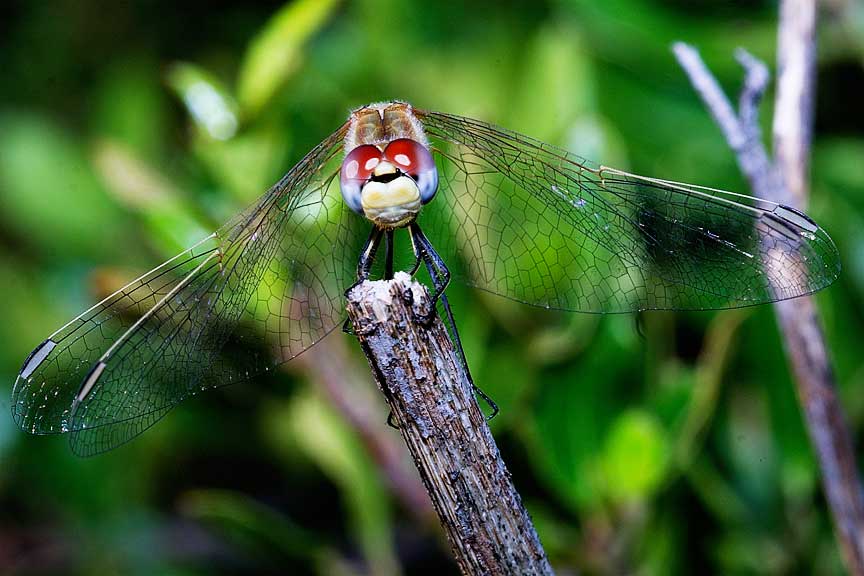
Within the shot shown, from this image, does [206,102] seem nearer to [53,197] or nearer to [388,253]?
[388,253]

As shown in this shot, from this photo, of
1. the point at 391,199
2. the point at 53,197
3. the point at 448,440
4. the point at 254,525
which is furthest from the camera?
the point at 53,197

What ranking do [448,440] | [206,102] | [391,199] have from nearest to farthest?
1. [448,440]
2. [391,199]
3. [206,102]

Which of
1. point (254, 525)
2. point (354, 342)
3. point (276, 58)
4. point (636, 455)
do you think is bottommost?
point (636, 455)

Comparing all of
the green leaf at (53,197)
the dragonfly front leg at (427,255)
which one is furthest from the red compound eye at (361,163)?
the green leaf at (53,197)

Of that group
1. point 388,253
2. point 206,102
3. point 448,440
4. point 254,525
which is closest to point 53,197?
point 206,102

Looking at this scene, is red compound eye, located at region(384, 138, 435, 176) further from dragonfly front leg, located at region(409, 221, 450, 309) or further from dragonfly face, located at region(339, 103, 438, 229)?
dragonfly front leg, located at region(409, 221, 450, 309)

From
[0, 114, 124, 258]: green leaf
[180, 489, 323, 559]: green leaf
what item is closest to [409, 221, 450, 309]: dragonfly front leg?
[180, 489, 323, 559]: green leaf

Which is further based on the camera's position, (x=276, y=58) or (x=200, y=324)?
(x=276, y=58)
